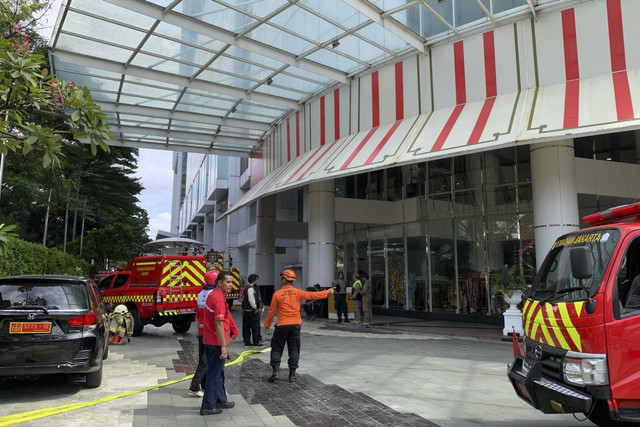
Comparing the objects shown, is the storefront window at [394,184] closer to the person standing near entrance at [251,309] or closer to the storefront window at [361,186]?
the storefront window at [361,186]

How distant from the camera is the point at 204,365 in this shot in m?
6.10

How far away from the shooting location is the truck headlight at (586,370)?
371 cm

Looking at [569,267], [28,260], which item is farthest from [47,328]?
[28,260]

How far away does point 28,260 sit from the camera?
1139 centimetres

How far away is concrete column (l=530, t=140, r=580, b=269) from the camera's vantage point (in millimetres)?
11578

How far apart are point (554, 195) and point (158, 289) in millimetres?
10452

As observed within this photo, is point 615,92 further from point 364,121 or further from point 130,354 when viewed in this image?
point 130,354

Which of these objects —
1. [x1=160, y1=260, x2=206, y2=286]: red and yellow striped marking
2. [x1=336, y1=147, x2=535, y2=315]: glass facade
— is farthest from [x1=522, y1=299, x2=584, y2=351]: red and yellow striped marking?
[x1=336, y1=147, x2=535, y2=315]: glass facade

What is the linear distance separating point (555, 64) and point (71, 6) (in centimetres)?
1213

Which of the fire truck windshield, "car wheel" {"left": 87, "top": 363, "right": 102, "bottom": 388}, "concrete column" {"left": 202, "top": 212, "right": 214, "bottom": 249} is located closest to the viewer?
the fire truck windshield

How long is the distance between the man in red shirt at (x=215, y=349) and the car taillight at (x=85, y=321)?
1759 mm

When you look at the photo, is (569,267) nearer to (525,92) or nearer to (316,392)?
(316,392)

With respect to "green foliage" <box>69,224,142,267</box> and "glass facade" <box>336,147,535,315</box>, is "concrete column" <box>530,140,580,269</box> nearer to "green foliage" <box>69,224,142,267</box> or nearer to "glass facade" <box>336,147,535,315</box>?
"glass facade" <box>336,147,535,315</box>

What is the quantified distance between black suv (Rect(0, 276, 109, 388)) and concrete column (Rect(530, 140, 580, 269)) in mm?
10336
